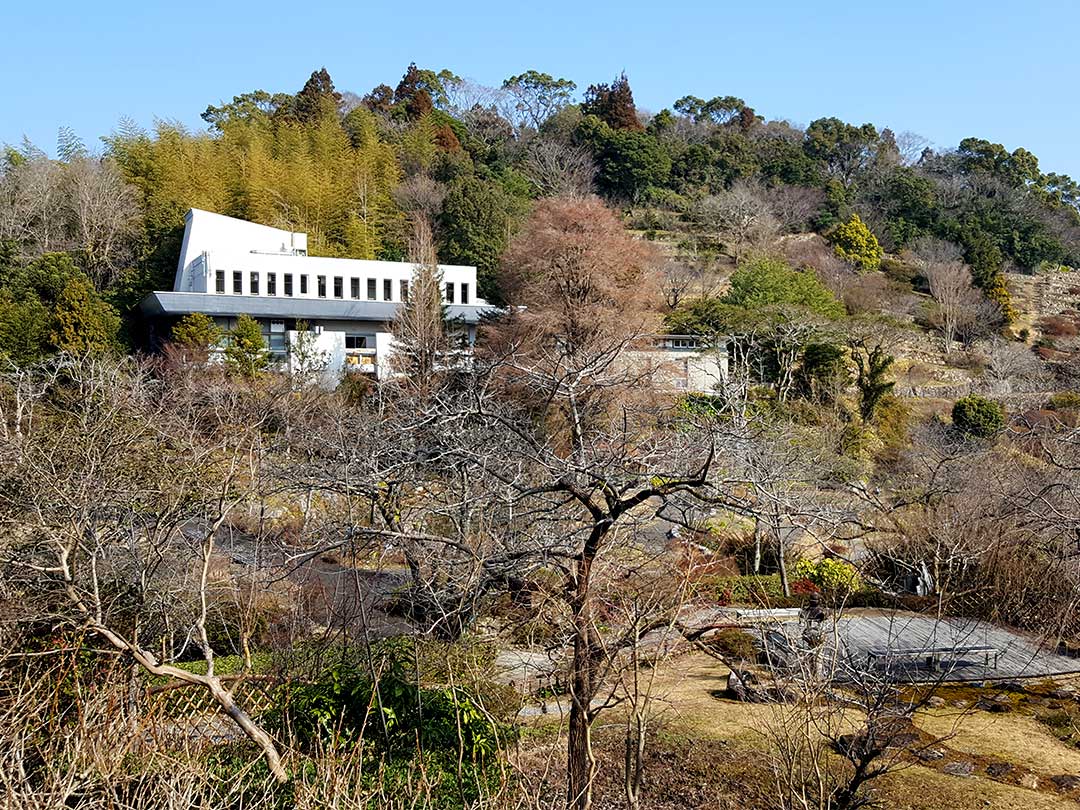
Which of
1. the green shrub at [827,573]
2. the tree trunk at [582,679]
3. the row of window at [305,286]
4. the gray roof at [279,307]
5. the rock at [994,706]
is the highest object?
the row of window at [305,286]

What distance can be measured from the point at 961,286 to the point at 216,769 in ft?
105

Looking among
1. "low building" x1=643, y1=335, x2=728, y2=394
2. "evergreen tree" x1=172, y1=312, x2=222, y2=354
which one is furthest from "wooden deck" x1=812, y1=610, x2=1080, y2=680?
"evergreen tree" x1=172, y1=312, x2=222, y2=354

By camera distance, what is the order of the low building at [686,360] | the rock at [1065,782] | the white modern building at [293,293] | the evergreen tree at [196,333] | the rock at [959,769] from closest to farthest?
the rock at [1065,782] → the rock at [959,769] → the low building at [686,360] → the evergreen tree at [196,333] → the white modern building at [293,293]

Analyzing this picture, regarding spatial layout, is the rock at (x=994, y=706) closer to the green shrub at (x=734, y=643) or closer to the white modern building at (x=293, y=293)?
the green shrub at (x=734, y=643)

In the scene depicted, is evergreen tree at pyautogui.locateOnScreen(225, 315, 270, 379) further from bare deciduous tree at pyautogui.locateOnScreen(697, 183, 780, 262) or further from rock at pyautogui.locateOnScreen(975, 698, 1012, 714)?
bare deciduous tree at pyautogui.locateOnScreen(697, 183, 780, 262)

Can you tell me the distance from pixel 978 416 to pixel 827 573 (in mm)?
9964

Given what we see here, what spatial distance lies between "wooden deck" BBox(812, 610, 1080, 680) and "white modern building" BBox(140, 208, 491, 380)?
44.8 ft

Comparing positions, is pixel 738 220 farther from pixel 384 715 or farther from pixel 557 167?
pixel 384 715

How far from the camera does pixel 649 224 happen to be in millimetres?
38000

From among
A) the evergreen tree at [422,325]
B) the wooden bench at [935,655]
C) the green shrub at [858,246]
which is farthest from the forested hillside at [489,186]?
the wooden bench at [935,655]

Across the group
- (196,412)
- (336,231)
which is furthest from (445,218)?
(196,412)

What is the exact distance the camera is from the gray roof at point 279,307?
72.1ft

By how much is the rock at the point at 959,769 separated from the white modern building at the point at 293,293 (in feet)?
54.4

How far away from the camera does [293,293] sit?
81.1 feet
